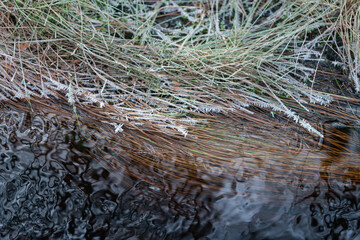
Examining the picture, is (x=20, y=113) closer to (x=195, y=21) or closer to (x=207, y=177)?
(x=207, y=177)

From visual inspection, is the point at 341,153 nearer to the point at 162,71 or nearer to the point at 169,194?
the point at 169,194

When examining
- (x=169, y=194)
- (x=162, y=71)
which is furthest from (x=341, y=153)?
(x=162, y=71)

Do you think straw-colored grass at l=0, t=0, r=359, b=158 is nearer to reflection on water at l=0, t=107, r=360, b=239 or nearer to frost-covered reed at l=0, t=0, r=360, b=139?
frost-covered reed at l=0, t=0, r=360, b=139

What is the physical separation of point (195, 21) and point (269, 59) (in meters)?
0.67

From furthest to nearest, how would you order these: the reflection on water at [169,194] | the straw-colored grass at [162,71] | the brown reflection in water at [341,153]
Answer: the straw-colored grass at [162,71]
the brown reflection in water at [341,153]
the reflection on water at [169,194]

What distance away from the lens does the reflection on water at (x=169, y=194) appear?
1210 mm

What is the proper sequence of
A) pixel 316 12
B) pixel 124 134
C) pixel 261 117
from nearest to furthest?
pixel 124 134 → pixel 261 117 → pixel 316 12

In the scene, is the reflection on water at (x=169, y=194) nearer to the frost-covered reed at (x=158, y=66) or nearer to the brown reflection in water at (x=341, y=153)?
the brown reflection in water at (x=341, y=153)

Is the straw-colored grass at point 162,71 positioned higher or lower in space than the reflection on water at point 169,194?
higher

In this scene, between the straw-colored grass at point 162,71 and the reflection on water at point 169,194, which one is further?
the straw-colored grass at point 162,71

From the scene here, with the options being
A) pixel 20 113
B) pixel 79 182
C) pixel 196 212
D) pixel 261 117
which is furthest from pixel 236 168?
pixel 20 113

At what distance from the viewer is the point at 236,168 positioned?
1428 millimetres

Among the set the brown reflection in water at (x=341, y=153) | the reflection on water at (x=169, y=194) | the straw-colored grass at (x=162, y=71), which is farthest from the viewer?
the straw-colored grass at (x=162, y=71)

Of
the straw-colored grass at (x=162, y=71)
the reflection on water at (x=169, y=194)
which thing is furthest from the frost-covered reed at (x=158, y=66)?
the reflection on water at (x=169, y=194)
